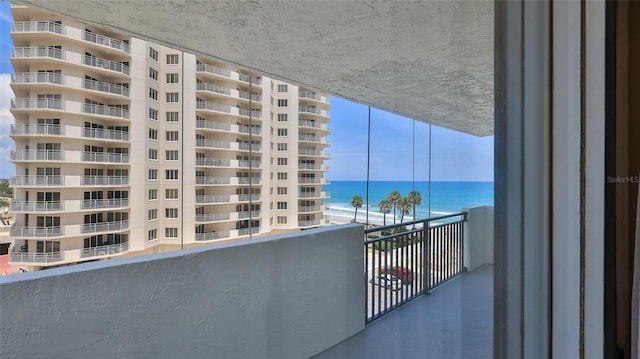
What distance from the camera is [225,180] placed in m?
2.45

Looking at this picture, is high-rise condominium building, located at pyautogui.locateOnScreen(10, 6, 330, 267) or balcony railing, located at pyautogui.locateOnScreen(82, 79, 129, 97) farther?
balcony railing, located at pyautogui.locateOnScreen(82, 79, 129, 97)

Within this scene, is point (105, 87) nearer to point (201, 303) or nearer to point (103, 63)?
point (103, 63)

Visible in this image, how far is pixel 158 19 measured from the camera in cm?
155

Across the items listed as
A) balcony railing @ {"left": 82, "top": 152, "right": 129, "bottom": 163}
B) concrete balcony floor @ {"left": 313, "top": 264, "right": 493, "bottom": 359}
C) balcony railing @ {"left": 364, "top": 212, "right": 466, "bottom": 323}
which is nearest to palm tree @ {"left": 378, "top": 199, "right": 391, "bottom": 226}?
balcony railing @ {"left": 364, "top": 212, "right": 466, "bottom": 323}

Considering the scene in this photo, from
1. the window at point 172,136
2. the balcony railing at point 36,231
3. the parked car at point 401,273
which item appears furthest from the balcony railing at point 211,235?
the parked car at point 401,273

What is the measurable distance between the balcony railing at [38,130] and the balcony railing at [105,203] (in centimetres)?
34

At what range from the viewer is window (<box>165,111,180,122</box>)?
215 cm

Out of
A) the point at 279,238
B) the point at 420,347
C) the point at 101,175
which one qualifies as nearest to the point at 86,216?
the point at 101,175

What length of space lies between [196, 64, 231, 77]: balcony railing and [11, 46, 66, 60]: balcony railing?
0.87 meters

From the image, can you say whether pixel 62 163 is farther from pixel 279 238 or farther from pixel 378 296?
pixel 378 296

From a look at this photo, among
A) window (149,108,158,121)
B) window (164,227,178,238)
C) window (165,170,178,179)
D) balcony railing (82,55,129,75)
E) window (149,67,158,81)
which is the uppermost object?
window (149,67,158,81)

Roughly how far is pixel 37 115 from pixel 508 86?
5.74ft

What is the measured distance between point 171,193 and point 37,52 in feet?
3.48

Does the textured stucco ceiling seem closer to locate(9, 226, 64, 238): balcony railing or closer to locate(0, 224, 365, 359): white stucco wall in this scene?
locate(9, 226, 64, 238): balcony railing
